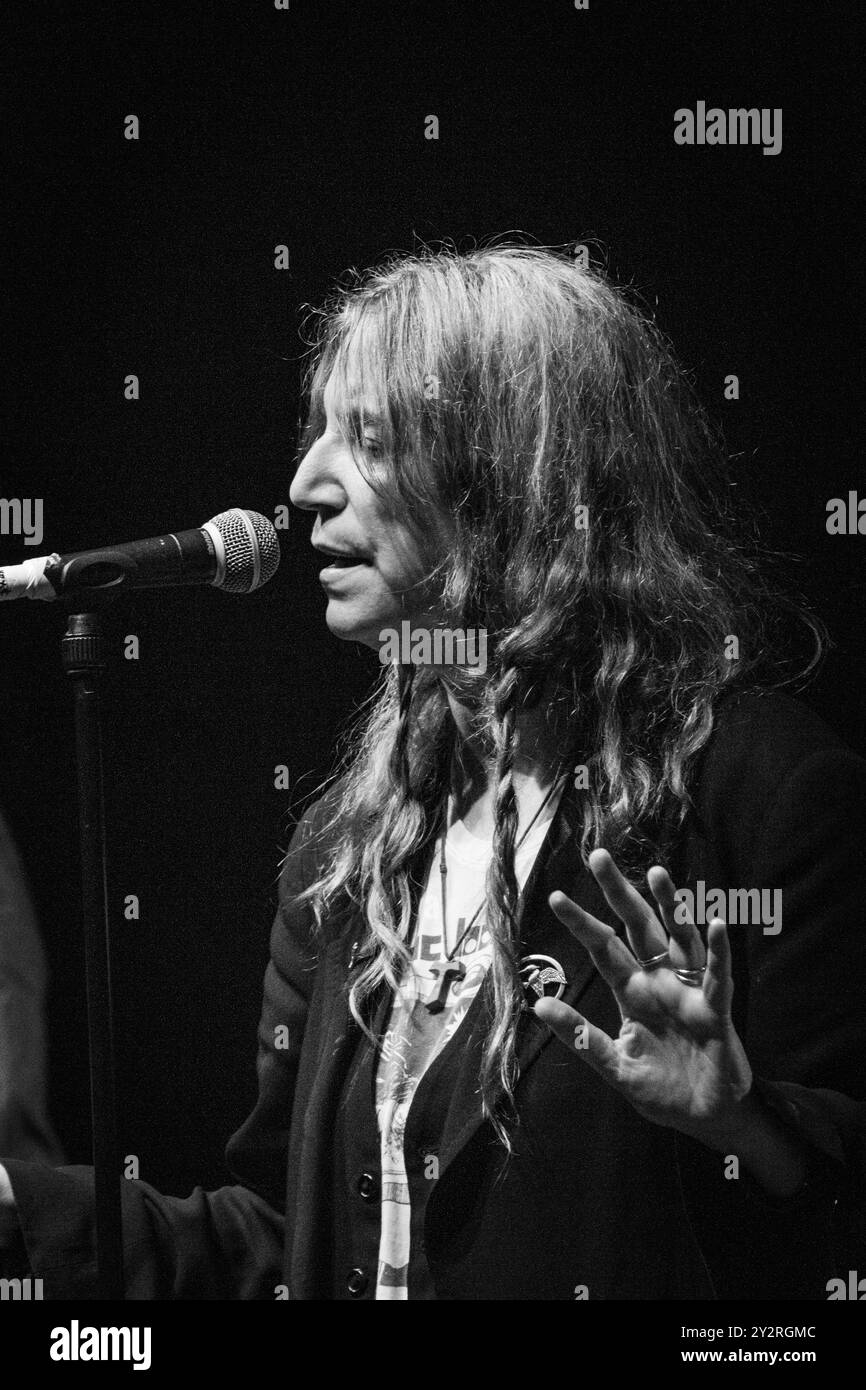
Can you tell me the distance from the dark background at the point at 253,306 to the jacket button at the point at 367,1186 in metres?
0.36

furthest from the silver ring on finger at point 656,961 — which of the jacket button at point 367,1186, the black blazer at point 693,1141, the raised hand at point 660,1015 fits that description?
the jacket button at point 367,1186

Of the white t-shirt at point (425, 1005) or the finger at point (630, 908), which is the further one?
the white t-shirt at point (425, 1005)

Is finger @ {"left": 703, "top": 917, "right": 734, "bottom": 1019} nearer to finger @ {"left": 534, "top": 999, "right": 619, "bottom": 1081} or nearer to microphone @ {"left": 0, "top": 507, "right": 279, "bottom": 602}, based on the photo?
finger @ {"left": 534, "top": 999, "right": 619, "bottom": 1081}

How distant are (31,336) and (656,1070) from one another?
1445mm

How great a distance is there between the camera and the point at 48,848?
7.33ft

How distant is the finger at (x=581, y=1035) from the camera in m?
1.55

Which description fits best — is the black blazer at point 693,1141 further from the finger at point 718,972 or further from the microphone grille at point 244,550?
the microphone grille at point 244,550

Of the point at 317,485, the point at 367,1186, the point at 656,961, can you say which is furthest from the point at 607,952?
the point at 317,485

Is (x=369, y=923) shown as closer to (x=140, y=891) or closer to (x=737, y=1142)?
(x=140, y=891)

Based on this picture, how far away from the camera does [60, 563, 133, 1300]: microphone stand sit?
5.35ft

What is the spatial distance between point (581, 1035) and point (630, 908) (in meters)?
0.15

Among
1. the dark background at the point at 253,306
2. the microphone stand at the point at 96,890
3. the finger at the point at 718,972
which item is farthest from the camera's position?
the dark background at the point at 253,306

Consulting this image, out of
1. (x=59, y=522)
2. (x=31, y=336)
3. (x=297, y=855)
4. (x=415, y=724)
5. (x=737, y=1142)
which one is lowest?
(x=737, y=1142)

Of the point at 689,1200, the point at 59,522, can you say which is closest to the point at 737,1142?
the point at 689,1200
